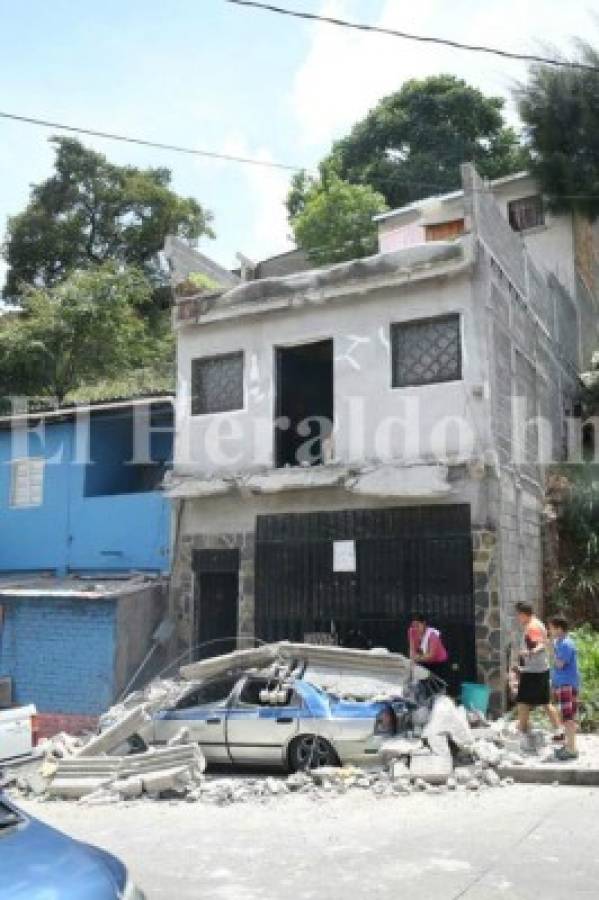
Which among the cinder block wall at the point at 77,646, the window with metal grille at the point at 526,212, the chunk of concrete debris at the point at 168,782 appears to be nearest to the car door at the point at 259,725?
the chunk of concrete debris at the point at 168,782

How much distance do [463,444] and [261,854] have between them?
6.94 m

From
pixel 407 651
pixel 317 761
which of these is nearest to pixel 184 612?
pixel 407 651

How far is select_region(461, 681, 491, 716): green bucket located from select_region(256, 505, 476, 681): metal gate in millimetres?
467

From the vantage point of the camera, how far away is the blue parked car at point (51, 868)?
10.9 ft

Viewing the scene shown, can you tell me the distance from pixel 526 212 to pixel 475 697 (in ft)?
60.8

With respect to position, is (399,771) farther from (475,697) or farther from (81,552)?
(81,552)

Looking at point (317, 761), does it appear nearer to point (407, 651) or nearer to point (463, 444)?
point (407, 651)

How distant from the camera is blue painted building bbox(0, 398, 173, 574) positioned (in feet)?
52.8

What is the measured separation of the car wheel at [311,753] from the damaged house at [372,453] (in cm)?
277

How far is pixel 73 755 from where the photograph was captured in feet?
36.1

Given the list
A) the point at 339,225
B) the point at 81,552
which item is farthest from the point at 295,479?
the point at 339,225

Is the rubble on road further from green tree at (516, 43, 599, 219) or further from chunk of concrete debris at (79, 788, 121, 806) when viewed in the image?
green tree at (516, 43, 599, 219)

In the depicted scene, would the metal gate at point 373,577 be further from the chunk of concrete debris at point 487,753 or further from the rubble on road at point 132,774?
the rubble on road at point 132,774

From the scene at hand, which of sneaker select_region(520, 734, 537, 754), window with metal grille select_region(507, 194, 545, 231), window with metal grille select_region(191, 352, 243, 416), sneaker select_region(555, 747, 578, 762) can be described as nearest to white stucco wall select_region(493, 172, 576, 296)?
window with metal grille select_region(507, 194, 545, 231)
